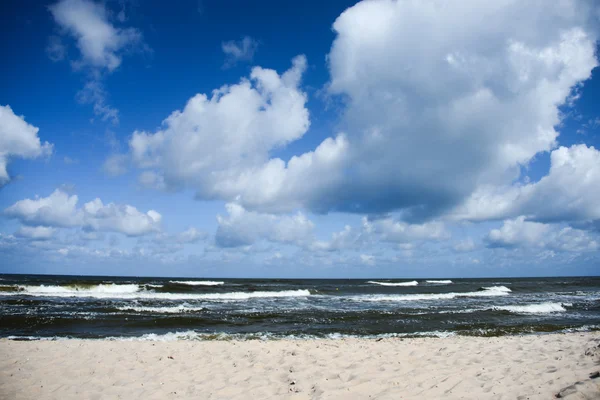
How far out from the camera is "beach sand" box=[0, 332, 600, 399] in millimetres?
6672

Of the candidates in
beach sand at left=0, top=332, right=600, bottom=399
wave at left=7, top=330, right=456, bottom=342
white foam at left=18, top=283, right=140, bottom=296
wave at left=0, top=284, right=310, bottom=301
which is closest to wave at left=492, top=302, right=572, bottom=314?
wave at left=7, top=330, right=456, bottom=342

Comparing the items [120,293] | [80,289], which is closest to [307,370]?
[120,293]

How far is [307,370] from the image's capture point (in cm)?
849

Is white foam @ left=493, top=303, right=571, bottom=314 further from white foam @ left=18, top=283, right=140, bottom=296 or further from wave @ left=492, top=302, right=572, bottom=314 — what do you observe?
white foam @ left=18, top=283, right=140, bottom=296

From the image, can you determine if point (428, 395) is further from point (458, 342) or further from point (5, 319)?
point (5, 319)

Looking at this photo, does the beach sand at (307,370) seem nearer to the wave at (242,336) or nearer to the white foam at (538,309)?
the wave at (242,336)

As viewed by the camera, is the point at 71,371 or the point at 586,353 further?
the point at 71,371

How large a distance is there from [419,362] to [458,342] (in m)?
3.88

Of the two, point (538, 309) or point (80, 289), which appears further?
point (80, 289)

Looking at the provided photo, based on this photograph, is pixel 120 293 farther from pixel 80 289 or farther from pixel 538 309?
pixel 538 309

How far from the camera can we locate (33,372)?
28.8ft

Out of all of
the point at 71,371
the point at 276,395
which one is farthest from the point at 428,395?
the point at 71,371

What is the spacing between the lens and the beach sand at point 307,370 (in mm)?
6672

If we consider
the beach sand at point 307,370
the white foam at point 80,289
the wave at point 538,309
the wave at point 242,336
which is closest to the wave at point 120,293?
the white foam at point 80,289
